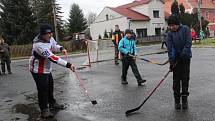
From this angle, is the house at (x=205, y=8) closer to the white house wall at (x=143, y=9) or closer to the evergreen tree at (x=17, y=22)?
the white house wall at (x=143, y=9)

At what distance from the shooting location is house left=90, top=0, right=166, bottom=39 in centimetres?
6066

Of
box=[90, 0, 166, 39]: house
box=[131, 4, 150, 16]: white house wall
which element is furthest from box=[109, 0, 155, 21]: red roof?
box=[131, 4, 150, 16]: white house wall

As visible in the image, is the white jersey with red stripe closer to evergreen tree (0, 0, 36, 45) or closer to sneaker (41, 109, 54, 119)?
sneaker (41, 109, 54, 119)

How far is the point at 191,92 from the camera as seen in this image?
376 inches

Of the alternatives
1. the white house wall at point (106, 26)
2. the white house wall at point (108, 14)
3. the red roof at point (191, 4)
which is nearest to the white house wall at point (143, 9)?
the white house wall at point (108, 14)

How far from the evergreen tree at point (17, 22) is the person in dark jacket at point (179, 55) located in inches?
1585

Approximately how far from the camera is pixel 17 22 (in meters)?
47.5

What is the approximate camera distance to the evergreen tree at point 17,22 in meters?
47.4

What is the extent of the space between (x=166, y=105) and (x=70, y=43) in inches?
1468

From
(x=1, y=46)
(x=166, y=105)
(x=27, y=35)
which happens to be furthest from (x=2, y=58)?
(x=27, y=35)

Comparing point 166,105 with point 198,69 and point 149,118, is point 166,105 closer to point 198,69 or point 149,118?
point 149,118

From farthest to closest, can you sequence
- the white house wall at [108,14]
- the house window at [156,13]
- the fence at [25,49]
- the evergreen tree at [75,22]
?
the evergreen tree at [75,22]
the house window at [156,13]
the white house wall at [108,14]
the fence at [25,49]

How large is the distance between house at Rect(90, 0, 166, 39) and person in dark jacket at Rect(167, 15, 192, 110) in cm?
5162

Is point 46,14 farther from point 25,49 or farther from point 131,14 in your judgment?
point 25,49
